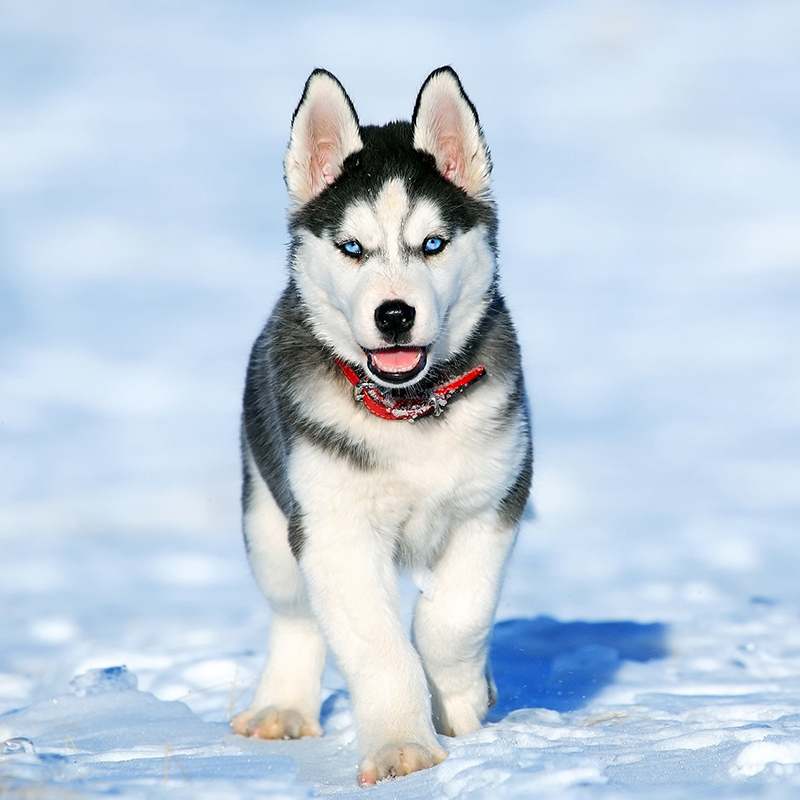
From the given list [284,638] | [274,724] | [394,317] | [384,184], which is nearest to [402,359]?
[394,317]

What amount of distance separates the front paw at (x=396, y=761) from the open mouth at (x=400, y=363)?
3.89ft

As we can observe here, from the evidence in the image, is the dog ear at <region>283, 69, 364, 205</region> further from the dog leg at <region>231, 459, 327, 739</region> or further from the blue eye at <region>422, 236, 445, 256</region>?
the dog leg at <region>231, 459, 327, 739</region>

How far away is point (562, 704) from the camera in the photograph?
18.0 feet

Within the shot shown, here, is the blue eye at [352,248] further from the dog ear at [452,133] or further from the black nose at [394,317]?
the dog ear at [452,133]

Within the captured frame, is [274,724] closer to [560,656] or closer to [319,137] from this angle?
[560,656]

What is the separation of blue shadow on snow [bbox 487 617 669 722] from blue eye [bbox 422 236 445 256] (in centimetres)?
184

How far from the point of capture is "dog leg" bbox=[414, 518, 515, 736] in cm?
455

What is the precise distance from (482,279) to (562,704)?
6.35 ft

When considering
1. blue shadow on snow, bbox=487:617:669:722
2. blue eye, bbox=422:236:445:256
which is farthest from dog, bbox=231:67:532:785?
blue shadow on snow, bbox=487:617:669:722

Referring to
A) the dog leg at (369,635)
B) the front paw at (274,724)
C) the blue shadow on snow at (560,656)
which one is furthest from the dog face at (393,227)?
the blue shadow on snow at (560,656)

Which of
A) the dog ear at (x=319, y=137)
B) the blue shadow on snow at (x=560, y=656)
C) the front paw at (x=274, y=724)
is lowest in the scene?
the blue shadow on snow at (x=560, y=656)

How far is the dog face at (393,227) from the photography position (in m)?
4.28

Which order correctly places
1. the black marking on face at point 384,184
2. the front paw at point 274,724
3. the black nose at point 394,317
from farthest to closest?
the front paw at point 274,724
the black marking on face at point 384,184
the black nose at point 394,317

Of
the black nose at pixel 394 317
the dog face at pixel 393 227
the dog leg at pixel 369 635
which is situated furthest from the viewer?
the dog face at pixel 393 227
